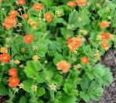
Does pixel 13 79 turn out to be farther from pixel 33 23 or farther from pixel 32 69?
pixel 33 23

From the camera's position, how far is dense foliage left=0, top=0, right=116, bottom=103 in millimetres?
2885

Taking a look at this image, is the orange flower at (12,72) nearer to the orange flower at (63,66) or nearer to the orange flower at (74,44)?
the orange flower at (63,66)

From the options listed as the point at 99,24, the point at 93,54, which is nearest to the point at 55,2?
the point at 99,24

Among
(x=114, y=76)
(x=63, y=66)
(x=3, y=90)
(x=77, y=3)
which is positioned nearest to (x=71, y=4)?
(x=77, y=3)

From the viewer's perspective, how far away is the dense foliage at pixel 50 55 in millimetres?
2885

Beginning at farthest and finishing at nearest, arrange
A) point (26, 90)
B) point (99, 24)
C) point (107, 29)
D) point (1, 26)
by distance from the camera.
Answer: point (107, 29) < point (99, 24) < point (1, 26) < point (26, 90)

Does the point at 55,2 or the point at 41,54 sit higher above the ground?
the point at 55,2

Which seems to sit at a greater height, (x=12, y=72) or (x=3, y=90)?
(x=12, y=72)

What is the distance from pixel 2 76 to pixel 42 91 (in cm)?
34

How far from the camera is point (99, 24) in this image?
11.0 ft

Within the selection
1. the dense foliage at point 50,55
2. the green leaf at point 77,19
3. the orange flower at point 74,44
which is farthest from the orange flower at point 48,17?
the orange flower at point 74,44

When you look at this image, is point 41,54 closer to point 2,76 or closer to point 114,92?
point 2,76

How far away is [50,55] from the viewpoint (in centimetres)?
308

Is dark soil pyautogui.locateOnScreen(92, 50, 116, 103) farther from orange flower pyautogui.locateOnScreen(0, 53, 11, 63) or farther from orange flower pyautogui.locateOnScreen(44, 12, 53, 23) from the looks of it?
orange flower pyautogui.locateOnScreen(0, 53, 11, 63)
